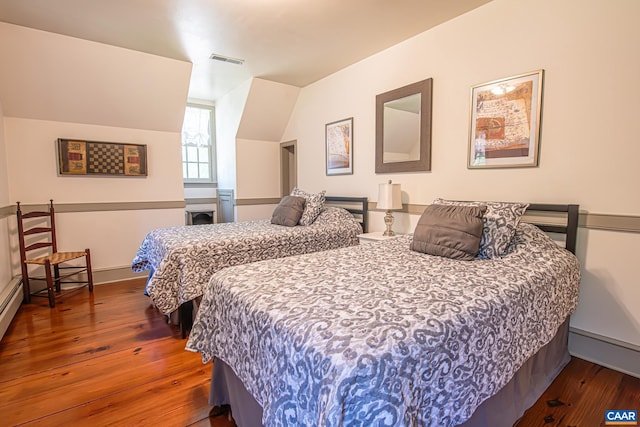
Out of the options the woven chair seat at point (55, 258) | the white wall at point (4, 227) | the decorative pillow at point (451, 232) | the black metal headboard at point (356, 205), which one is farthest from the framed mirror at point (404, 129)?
the white wall at point (4, 227)

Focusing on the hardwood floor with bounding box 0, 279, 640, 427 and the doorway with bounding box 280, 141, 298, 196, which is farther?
the doorway with bounding box 280, 141, 298, 196

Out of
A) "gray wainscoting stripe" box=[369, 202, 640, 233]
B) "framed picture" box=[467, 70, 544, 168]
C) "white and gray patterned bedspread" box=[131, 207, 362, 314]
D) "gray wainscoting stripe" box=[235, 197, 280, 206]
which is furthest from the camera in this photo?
"gray wainscoting stripe" box=[235, 197, 280, 206]

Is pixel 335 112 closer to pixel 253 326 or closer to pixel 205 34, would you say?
pixel 205 34

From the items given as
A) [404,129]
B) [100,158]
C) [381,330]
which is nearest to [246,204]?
[100,158]

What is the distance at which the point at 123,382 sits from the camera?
192 centimetres

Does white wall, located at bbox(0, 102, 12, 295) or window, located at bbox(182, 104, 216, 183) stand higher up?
window, located at bbox(182, 104, 216, 183)

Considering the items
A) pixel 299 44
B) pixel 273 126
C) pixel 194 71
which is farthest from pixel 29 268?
pixel 299 44

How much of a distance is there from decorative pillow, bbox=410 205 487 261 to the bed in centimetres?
119

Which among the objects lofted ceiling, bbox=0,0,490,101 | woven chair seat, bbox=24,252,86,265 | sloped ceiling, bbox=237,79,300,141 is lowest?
woven chair seat, bbox=24,252,86,265

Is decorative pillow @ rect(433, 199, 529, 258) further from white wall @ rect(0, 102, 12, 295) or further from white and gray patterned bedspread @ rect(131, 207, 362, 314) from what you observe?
white wall @ rect(0, 102, 12, 295)

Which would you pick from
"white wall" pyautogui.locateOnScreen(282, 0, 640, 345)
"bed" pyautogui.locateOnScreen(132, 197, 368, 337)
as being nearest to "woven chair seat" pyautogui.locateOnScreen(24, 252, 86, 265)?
"bed" pyautogui.locateOnScreen(132, 197, 368, 337)

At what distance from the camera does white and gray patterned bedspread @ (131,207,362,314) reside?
2.43 meters

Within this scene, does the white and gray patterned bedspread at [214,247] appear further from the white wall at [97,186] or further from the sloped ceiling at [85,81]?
the sloped ceiling at [85,81]

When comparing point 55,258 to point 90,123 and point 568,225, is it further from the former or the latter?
point 568,225
